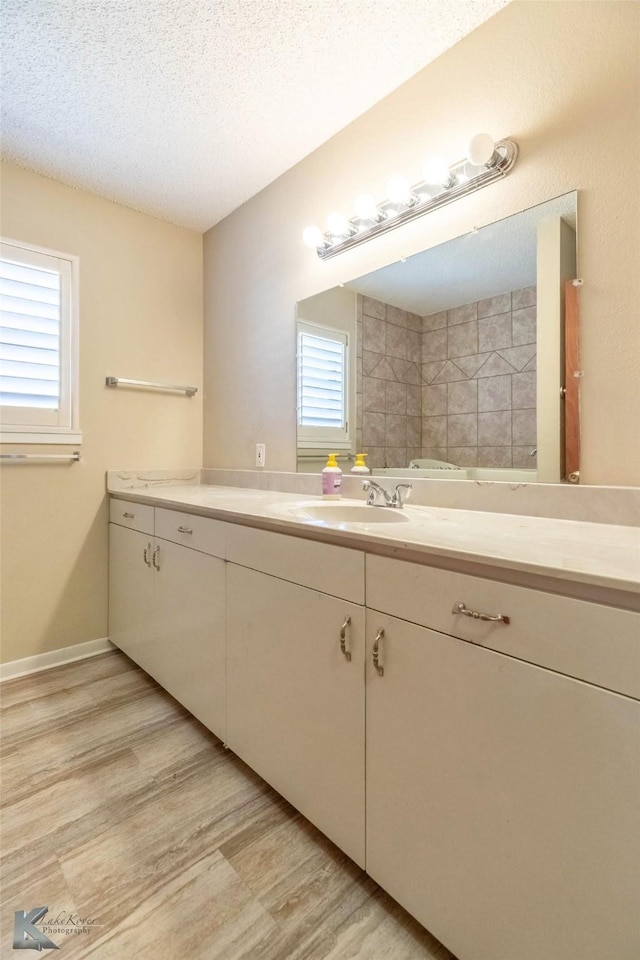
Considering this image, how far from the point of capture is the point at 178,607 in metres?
1.64

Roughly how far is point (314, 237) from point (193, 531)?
50.1 inches

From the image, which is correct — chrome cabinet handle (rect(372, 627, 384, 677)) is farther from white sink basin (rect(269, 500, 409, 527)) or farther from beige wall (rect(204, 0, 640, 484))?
beige wall (rect(204, 0, 640, 484))

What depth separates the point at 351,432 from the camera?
69.8 inches

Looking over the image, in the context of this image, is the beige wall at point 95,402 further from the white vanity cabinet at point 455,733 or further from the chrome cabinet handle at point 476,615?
the chrome cabinet handle at point 476,615

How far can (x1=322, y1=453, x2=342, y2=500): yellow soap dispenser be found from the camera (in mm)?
1718

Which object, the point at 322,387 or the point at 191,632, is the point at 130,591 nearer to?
the point at 191,632

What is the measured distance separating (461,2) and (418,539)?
156cm

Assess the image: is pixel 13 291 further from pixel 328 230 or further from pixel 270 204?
pixel 328 230

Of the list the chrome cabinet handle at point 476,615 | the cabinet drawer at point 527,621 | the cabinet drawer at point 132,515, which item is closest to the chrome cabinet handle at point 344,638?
the cabinet drawer at point 527,621

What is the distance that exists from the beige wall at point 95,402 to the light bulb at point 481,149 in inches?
70.6

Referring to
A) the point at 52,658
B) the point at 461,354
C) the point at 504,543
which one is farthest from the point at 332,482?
the point at 52,658

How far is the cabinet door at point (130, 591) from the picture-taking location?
1.88m

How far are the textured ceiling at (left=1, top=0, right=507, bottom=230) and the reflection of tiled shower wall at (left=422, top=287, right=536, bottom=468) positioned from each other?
856 mm

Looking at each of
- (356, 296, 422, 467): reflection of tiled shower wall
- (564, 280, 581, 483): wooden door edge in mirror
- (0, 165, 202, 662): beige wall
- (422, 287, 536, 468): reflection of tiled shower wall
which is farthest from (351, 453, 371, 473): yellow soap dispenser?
(0, 165, 202, 662): beige wall
